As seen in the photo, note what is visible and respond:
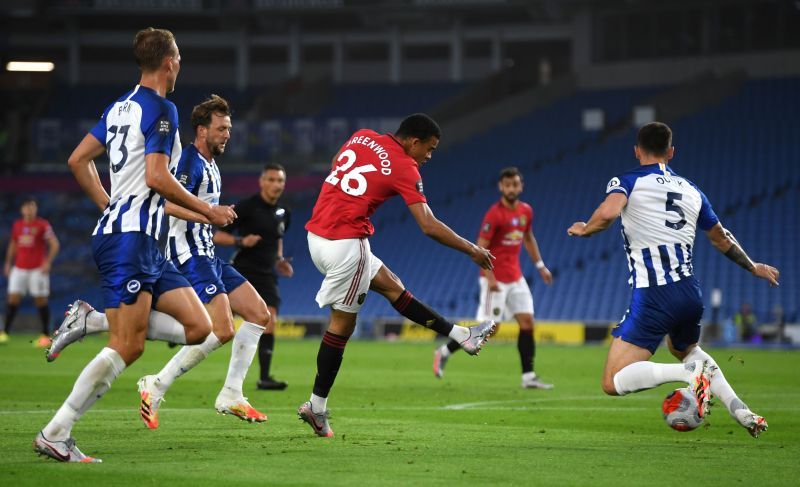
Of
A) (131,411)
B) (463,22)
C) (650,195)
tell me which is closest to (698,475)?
(650,195)

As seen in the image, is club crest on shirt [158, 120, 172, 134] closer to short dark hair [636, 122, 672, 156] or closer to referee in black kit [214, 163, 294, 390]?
short dark hair [636, 122, 672, 156]

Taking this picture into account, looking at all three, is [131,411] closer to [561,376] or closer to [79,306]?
[79,306]

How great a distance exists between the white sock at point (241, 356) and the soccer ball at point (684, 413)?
3543 mm

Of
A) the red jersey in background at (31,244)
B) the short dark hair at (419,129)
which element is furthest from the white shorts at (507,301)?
the red jersey in background at (31,244)

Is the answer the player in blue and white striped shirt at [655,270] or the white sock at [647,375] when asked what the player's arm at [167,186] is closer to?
the player in blue and white striped shirt at [655,270]

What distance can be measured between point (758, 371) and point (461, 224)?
18.7 metres

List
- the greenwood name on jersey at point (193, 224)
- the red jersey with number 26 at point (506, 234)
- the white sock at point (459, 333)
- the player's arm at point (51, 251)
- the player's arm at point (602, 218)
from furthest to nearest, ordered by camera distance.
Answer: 1. the player's arm at point (51, 251)
2. the red jersey with number 26 at point (506, 234)
3. the greenwood name on jersey at point (193, 224)
4. the white sock at point (459, 333)
5. the player's arm at point (602, 218)

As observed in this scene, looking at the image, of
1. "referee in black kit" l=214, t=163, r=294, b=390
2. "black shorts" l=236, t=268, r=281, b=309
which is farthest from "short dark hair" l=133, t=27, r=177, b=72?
"black shorts" l=236, t=268, r=281, b=309

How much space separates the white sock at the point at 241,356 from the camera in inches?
387

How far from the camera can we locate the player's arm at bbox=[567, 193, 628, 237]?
8.38m

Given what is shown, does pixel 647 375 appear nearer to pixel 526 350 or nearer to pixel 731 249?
pixel 731 249

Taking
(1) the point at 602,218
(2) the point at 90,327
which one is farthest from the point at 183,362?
(1) the point at 602,218

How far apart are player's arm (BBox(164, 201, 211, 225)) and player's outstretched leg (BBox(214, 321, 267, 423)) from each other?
1.53 meters

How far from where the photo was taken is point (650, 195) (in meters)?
8.91
